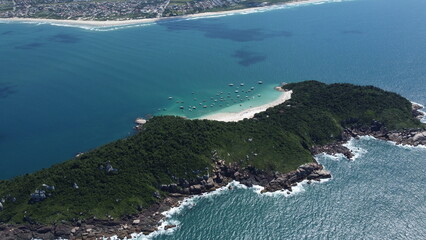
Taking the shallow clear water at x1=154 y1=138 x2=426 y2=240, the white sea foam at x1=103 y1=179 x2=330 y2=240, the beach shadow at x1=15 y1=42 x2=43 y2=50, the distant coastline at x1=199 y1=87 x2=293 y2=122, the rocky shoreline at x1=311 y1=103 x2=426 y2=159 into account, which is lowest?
the shallow clear water at x1=154 y1=138 x2=426 y2=240

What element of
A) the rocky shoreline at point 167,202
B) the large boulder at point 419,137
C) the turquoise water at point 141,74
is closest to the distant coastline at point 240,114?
the turquoise water at point 141,74

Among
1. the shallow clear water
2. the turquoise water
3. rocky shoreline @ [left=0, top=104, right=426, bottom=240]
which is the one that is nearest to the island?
rocky shoreline @ [left=0, top=104, right=426, bottom=240]

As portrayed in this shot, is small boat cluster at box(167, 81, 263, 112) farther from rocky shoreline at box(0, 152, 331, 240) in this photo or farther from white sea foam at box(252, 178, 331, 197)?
white sea foam at box(252, 178, 331, 197)

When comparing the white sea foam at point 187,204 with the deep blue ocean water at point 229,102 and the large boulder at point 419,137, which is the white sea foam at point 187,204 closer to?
the deep blue ocean water at point 229,102

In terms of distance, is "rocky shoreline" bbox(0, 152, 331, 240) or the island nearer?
"rocky shoreline" bbox(0, 152, 331, 240)

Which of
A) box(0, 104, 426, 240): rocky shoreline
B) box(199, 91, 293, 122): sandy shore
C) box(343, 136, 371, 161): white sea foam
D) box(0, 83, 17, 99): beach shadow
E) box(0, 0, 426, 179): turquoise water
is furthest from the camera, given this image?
box(0, 83, 17, 99): beach shadow

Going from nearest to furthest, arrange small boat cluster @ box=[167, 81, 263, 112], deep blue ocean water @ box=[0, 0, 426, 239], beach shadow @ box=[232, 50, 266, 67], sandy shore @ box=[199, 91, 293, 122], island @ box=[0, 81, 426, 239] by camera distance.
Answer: island @ box=[0, 81, 426, 239] < deep blue ocean water @ box=[0, 0, 426, 239] < sandy shore @ box=[199, 91, 293, 122] < small boat cluster @ box=[167, 81, 263, 112] < beach shadow @ box=[232, 50, 266, 67]
